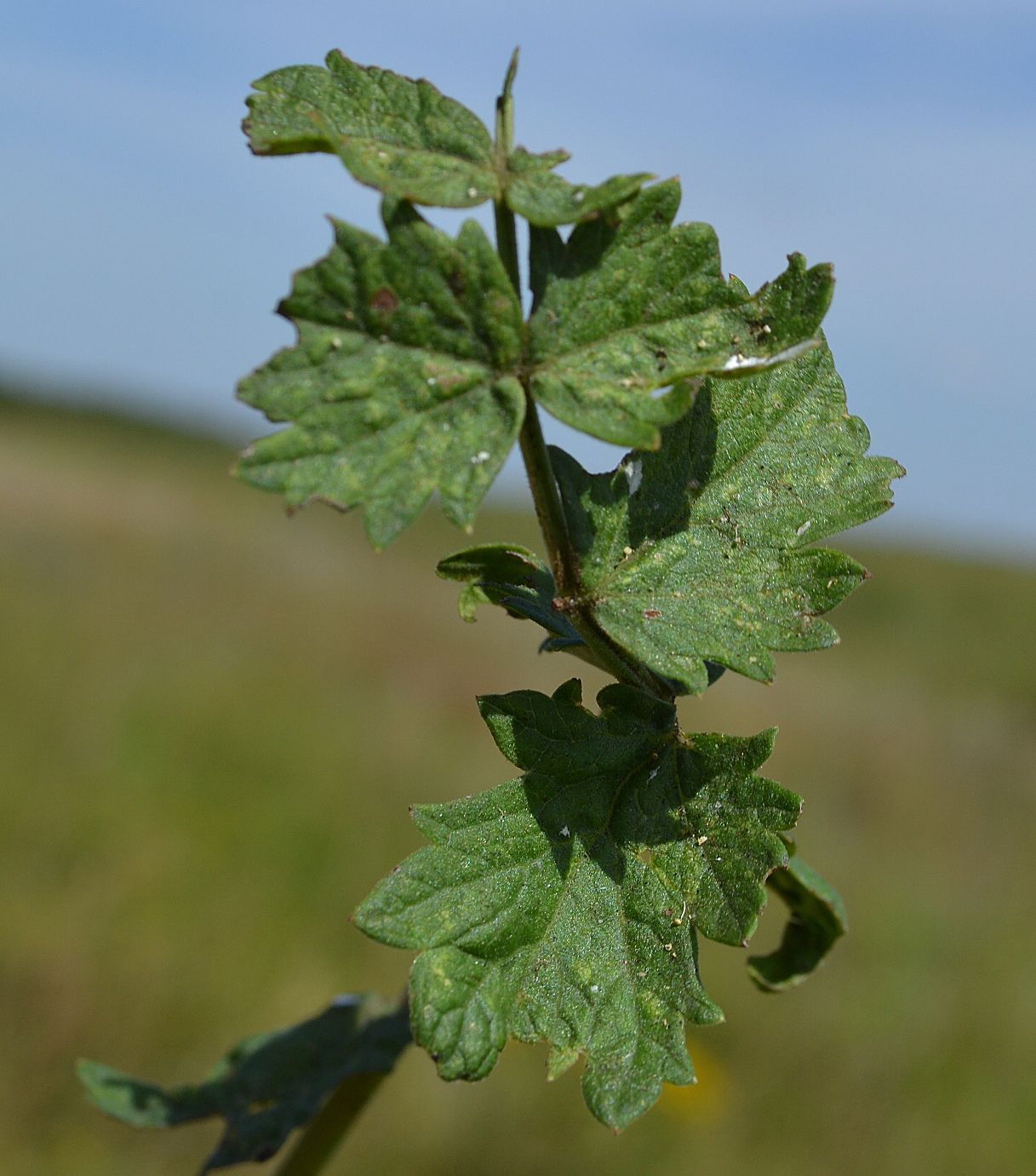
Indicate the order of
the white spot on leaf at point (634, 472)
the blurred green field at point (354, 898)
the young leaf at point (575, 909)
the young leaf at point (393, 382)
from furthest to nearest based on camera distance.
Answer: the blurred green field at point (354, 898) → the white spot on leaf at point (634, 472) → the young leaf at point (575, 909) → the young leaf at point (393, 382)

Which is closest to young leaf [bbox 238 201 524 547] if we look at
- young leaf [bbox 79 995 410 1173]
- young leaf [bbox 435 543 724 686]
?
young leaf [bbox 435 543 724 686]

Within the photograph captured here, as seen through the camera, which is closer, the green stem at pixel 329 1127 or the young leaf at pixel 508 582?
the young leaf at pixel 508 582

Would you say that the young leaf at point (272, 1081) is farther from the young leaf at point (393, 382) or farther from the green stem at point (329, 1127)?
the young leaf at point (393, 382)

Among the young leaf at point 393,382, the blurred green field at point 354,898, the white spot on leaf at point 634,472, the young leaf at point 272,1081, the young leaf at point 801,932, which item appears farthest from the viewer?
the blurred green field at point 354,898

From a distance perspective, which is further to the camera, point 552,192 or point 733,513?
point 733,513

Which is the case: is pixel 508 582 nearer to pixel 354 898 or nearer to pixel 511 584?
pixel 511 584

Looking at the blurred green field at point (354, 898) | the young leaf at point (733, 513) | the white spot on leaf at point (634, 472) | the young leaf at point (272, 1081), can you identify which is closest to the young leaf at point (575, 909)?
the young leaf at point (733, 513)

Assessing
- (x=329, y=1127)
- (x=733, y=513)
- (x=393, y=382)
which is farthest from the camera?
→ (x=329, y=1127)

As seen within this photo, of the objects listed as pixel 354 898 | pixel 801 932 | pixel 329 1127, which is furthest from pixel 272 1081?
pixel 354 898
